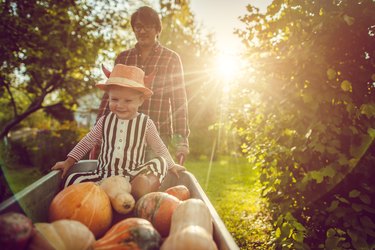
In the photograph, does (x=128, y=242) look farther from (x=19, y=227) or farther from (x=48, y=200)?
(x=48, y=200)

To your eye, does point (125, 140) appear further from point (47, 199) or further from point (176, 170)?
point (47, 199)

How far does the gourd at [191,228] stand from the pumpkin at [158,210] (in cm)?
9

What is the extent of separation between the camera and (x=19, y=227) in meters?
1.21

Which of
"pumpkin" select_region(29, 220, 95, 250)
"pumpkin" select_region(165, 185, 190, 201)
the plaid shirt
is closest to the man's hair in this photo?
the plaid shirt

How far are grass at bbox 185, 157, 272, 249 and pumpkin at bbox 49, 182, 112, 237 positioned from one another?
263 centimetres

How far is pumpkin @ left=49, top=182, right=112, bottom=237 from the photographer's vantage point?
175 cm

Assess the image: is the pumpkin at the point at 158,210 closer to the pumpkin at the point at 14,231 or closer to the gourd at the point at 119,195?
the gourd at the point at 119,195

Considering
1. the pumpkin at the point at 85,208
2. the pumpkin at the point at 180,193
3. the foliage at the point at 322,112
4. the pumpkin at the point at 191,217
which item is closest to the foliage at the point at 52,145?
the foliage at the point at 322,112

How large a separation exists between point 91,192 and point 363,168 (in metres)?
2.19

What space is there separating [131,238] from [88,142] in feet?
5.88

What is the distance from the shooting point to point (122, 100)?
8.96 ft

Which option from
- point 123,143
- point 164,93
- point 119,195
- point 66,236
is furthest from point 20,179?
point 66,236

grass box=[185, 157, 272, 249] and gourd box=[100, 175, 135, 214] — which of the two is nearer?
gourd box=[100, 175, 135, 214]

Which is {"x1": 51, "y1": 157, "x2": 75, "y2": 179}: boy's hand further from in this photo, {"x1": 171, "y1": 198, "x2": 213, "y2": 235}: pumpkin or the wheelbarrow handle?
{"x1": 171, "y1": 198, "x2": 213, "y2": 235}: pumpkin
